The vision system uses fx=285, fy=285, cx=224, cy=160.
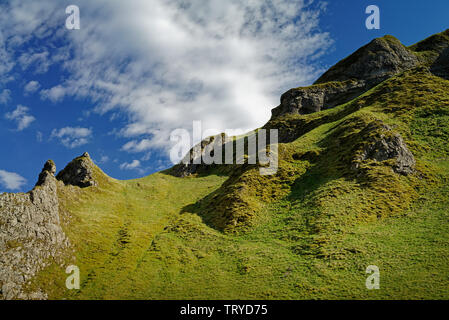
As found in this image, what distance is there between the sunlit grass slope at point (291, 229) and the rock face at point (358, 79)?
158 ft

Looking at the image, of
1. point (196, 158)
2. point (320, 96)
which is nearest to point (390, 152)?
point (196, 158)

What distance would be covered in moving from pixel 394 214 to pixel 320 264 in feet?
61.0

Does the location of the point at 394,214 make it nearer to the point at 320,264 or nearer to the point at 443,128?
the point at 320,264

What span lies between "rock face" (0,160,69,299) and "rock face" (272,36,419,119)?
10734cm

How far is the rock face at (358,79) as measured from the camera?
12850 cm

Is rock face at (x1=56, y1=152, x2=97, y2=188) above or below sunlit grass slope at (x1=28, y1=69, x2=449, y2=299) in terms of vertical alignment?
above

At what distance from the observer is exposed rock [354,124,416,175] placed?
56125mm

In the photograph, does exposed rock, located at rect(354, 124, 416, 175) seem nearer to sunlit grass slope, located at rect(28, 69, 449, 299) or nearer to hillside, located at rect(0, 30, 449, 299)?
hillside, located at rect(0, 30, 449, 299)

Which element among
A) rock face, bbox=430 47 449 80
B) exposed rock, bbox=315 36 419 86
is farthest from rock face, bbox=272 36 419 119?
rock face, bbox=430 47 449 80

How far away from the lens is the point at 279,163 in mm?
72562

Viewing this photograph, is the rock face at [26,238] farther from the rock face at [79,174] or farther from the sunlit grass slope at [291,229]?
the rock face at [79,174]

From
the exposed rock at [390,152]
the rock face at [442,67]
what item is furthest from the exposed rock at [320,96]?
the exposed rock at [390,152]

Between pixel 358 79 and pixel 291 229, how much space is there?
11223 cm
